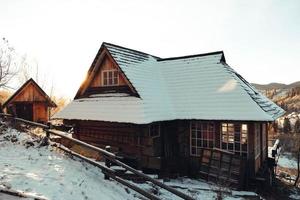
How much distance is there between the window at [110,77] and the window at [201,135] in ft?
16.1

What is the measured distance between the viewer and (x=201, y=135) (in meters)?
15.7

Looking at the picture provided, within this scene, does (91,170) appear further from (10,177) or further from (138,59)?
(138,59)

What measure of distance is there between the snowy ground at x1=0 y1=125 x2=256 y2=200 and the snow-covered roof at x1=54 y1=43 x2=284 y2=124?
3477 mm

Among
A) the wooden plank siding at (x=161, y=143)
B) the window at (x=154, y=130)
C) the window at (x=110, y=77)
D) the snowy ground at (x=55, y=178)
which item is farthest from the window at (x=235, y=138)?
the window at (x=110, y=77)

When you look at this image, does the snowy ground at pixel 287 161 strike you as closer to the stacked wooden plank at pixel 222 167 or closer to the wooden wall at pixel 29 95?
the stacked wooden plank at pixel 222 167

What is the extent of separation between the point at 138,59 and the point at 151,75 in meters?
1.37

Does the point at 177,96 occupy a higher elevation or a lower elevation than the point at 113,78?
lower

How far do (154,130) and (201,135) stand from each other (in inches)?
98.4

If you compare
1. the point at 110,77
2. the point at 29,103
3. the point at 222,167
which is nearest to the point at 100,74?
the point at 110,77

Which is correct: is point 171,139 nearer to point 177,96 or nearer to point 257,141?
point 177,96

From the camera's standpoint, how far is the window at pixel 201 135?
15.4m

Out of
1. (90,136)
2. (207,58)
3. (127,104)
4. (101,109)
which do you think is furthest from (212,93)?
(90,136)

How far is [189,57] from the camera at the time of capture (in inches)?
750

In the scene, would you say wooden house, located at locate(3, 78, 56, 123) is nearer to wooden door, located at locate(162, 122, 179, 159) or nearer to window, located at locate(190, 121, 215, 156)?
wooden door, located at locate(162, 122, 179, 159)
